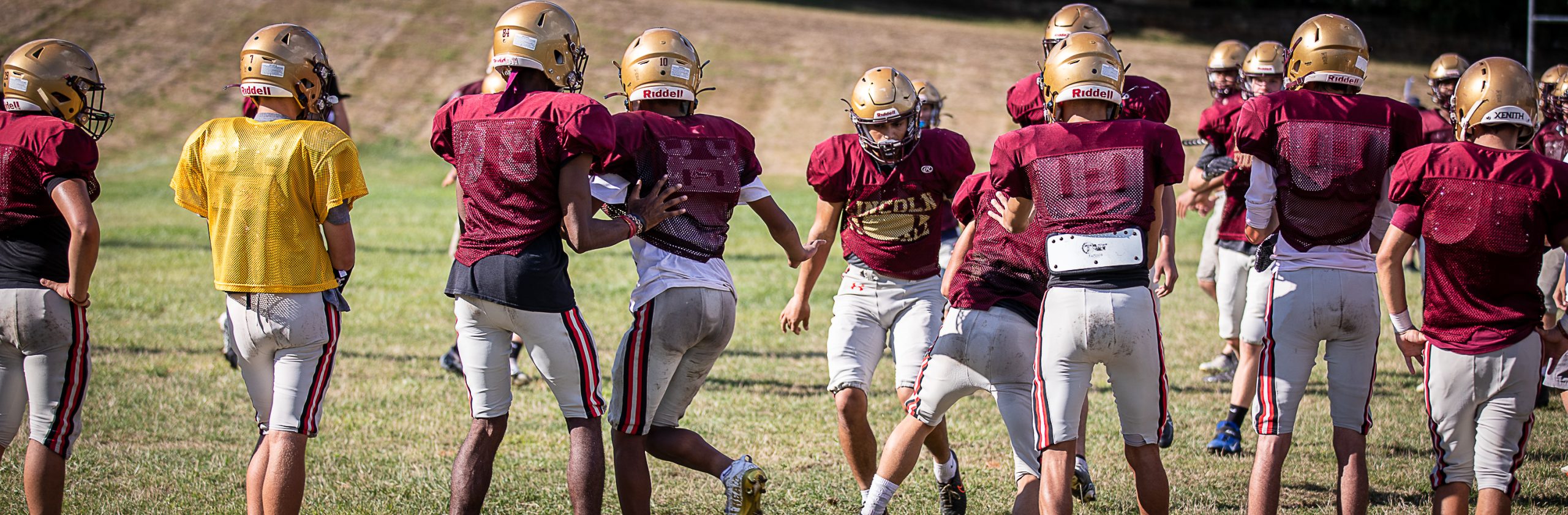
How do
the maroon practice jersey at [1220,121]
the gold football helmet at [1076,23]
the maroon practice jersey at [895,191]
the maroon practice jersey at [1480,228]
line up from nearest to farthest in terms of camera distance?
the maroon practice jersey at [1480,228] → the maroon practice jersey at [1220,121] → the maroon practice jersey at [895,191] → the gold football helmet at [1076,23]

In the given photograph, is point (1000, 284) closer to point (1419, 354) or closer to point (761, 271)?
point (1419, 354)

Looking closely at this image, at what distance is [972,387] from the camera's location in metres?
4.73

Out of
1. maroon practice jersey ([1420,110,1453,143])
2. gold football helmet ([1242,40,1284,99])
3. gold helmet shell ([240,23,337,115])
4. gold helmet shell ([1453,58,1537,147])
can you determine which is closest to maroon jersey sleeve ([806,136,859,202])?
gold helmet shell ([240,23,337,115])

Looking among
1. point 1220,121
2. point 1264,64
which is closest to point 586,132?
point 1220,121

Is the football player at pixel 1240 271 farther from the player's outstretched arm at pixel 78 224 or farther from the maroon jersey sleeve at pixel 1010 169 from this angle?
the player's outstretched arm at pixel 78 224

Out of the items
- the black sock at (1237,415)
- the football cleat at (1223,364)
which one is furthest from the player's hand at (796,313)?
the football cleat at (1223,364)

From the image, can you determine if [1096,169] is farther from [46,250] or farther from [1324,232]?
[46,250]

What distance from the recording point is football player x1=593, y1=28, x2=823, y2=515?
459cm

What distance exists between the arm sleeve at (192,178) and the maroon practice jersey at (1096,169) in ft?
9.63

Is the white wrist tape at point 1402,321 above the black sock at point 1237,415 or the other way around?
above

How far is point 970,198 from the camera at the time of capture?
494 cm

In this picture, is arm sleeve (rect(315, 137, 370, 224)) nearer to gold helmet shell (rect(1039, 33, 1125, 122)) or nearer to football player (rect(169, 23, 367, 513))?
football player (rect(169, 23, 367, 513))

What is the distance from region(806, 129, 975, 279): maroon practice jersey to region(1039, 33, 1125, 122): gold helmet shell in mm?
1015

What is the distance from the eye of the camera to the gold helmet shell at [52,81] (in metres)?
4.61
